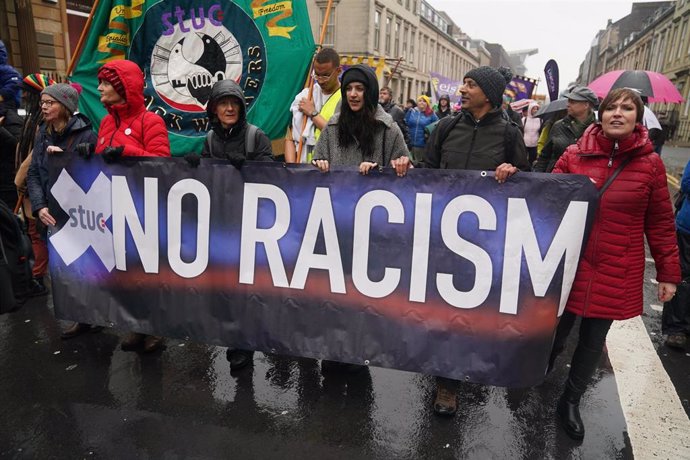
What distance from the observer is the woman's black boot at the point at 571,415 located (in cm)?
274

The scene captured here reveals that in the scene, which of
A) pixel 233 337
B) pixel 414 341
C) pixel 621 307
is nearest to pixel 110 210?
pixel 233 337

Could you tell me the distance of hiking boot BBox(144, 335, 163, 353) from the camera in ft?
11.8

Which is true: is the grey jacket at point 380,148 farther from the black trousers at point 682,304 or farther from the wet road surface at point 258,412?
the black trousers at point 682,304

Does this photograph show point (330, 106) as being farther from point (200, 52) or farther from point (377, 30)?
point (377, 30)

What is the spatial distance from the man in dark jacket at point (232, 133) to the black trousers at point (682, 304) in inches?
135

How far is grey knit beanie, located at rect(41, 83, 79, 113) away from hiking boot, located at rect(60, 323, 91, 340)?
1.75m

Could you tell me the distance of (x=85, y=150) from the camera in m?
3.28

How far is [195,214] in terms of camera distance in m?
3.12

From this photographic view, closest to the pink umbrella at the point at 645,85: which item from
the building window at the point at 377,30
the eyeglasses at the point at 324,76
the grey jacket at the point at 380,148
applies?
the eyeglasses at the point at 324,76

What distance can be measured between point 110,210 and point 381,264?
1.91 meters

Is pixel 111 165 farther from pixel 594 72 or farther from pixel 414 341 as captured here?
pixel 594 72

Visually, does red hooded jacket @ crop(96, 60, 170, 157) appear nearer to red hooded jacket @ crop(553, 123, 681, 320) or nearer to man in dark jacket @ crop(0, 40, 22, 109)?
man in dark jacket @ crop(0, 40, 22, 109)

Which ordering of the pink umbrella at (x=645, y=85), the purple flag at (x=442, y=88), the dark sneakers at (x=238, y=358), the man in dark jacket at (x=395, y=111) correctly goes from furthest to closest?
the purple flag at (x=442, y=88)
the man in dark jacket at (x=395, y=111)
the pink umbrella at (x=645, y=85)
the dark sneakers at (x=238, y=358)

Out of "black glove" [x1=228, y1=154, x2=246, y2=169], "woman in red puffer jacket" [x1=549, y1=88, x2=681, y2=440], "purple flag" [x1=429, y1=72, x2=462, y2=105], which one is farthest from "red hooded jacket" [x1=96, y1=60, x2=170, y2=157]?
"purple flag" [x1=429, y1=72, x2=462, y2=105]
